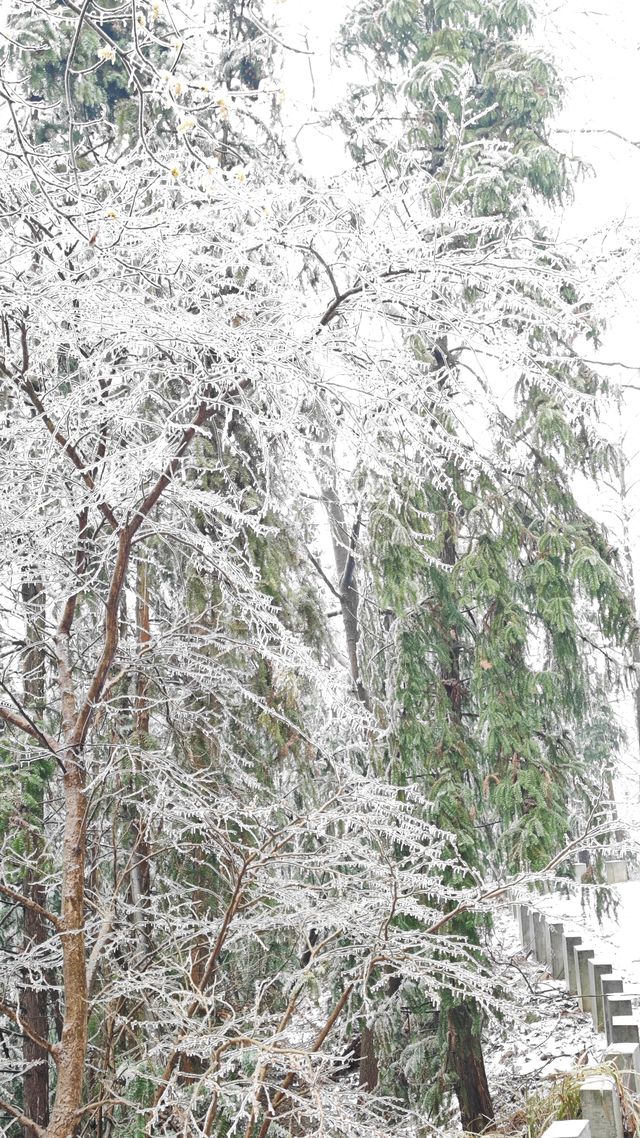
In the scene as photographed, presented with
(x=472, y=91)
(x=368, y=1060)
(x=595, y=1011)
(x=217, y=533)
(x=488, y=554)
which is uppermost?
(x=472, y=91)

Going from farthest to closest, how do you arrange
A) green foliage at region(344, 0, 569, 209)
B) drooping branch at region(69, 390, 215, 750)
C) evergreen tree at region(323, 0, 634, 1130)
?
green foliage at region(344, 0, 569, 209) → evergreen tree at region(323, 0, 634, 1130) → drooping branch at region(69, 390, 215, 750)

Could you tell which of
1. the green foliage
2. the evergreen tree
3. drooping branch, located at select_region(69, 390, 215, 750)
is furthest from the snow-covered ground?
the green foliage

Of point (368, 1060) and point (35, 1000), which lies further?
point (368, 1060)

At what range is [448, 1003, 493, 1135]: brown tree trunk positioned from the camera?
5246mm

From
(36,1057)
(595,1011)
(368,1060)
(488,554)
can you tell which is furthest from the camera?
(368,1060)

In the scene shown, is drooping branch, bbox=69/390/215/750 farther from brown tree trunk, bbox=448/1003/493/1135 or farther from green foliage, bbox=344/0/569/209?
green foliage, bbox=344/0/569/209

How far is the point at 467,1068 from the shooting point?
17.4 feet

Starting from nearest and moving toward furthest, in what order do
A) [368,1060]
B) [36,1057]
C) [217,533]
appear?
1. [217,533]
2. [36,1057]
3. [368,1060]

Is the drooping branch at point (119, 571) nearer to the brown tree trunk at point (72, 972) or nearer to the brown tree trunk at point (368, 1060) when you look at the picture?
the brown tree trunk at point (72, 972)

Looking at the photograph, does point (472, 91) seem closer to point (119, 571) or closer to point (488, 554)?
point (488, 554)

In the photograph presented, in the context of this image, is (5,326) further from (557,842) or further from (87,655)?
(557,842)

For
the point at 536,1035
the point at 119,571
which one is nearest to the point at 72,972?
the point at 119,571

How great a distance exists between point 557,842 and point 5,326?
3612 millimetres

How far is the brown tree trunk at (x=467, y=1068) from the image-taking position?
525cm
